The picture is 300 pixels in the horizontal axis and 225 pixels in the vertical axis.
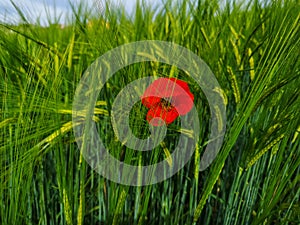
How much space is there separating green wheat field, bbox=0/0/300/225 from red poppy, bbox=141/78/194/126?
1 centimetres

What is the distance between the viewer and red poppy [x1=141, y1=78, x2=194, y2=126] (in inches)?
20.0

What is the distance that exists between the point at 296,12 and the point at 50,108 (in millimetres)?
314

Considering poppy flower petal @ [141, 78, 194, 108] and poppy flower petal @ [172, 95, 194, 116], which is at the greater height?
poppy flower petal @ [141, 78, 194, 108]

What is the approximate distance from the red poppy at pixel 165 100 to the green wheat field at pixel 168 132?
13 mm

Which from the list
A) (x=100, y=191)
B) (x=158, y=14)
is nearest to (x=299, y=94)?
(x=100, y=191)

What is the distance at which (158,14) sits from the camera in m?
1.10

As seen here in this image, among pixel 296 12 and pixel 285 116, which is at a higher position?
pixel 296 12

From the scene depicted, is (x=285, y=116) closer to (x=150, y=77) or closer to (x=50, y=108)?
(x=150, y=77)

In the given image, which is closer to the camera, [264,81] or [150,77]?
[264,81]

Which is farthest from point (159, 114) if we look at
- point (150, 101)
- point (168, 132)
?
point (168, 132)

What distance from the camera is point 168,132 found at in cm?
67

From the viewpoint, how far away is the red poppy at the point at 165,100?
507mm

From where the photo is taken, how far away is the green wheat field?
0.50 metres

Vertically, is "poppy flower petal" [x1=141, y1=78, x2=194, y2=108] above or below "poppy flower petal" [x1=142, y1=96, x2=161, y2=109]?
above
